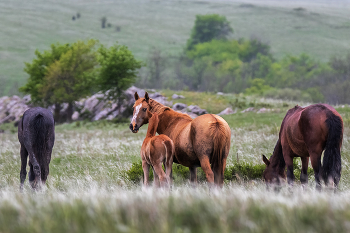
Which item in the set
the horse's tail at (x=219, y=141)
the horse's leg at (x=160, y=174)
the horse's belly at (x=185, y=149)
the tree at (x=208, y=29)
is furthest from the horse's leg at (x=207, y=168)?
the tree at (x=208, y=29)

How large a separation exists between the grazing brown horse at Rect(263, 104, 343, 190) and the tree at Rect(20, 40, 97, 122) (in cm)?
4178

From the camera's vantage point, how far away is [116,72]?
39.6 metres

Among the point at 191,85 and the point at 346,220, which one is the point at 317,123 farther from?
the point at 191,85

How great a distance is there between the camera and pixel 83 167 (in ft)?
38.2

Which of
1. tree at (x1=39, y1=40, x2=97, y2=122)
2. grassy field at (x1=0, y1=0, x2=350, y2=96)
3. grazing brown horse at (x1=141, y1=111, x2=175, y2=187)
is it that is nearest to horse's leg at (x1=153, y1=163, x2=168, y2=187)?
grazing brown horse at (x1=141, y1=111, x2=175, y2=187)

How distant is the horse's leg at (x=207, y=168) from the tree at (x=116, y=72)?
3353 centimetres

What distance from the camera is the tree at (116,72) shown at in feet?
129

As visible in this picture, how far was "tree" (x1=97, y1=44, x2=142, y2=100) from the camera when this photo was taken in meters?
39.5

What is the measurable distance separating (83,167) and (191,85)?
290 ft

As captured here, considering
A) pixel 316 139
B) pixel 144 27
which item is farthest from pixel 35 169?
pixel 144 27

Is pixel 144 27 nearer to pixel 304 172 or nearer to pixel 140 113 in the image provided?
pixel 140 113

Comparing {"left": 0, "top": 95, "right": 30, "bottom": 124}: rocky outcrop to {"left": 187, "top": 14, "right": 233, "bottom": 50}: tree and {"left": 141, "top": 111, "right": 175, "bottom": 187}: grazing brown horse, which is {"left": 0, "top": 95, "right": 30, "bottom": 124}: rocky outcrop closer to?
{"left": 141, "top": 111, "right": 175, "bottom": 187}: grazing brown horse

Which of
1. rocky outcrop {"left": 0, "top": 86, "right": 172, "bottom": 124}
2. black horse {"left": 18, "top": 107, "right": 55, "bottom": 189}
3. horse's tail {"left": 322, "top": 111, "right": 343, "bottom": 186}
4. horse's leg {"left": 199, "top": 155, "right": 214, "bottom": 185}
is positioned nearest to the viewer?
horse's tail {"left": 322, "top": 111, "right": 343, "bottom": 186}

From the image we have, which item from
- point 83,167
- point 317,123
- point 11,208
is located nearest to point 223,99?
point 83,167
